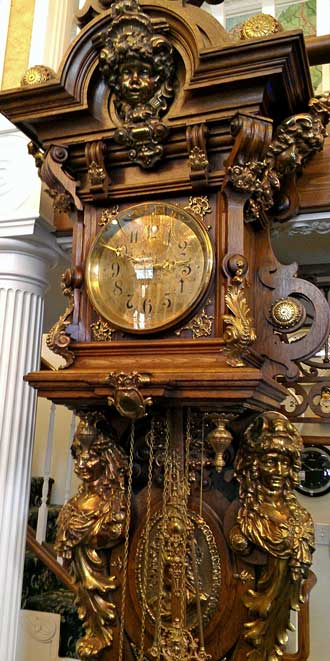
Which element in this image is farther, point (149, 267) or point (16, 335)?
point (16, 335)

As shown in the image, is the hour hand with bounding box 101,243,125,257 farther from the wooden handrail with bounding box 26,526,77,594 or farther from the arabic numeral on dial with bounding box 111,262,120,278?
the wooden handrail with bounding box 26,526,77,594

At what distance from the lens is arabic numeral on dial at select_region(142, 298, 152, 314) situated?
100 centimetres

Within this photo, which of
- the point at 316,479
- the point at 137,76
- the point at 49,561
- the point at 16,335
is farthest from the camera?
the point at 316,479

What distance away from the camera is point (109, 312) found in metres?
1.02

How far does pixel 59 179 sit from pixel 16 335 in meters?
0.46

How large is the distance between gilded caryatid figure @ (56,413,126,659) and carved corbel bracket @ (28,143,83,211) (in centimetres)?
44

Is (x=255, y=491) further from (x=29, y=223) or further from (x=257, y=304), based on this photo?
(x=29, y=223)

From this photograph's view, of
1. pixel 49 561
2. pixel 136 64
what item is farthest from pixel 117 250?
pixel 49 561

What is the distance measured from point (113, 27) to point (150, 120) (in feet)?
0.57

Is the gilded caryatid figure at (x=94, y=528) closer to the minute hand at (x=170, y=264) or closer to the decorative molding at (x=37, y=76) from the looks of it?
the minute hand at (x=170, y=264)

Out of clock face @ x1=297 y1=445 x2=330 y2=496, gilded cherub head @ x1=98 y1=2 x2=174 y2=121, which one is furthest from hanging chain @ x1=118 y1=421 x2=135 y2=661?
clock face @ x1=297 y1=445 x2=330 y2=496

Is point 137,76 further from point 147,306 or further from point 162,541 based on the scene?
point 162,541

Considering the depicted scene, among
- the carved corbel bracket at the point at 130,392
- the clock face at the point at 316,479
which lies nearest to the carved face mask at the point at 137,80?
the carved corbel bracket at the point at 130,392

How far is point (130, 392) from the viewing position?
0.88m
